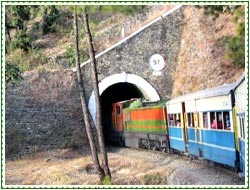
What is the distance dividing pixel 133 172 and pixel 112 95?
50.3ft

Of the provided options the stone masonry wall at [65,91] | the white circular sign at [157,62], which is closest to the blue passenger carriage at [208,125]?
the stone masonry wall at [65,91]

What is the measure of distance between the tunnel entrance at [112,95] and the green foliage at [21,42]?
15.2 ft

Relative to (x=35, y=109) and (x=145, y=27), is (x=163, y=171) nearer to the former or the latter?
(x=35, y=109)

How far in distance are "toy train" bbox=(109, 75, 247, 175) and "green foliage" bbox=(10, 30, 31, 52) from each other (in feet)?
18.9

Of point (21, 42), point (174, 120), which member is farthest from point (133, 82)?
point (174, 120)

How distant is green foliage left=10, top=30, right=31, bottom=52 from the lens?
25192mm

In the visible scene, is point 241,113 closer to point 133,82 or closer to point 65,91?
point 65,91

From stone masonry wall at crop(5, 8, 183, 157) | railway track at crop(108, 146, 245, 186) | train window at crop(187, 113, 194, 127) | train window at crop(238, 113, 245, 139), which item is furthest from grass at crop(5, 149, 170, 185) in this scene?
train window at crop(238, 113, 245, 139)

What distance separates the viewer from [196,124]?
13.6 metres

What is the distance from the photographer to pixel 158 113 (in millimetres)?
18672

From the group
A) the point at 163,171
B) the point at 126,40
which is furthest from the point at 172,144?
the point at 126,40

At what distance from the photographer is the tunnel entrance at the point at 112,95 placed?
2717cm

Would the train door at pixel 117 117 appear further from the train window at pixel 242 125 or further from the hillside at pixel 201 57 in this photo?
the train window at pixel 242 125

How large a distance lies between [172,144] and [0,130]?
10.3 m
